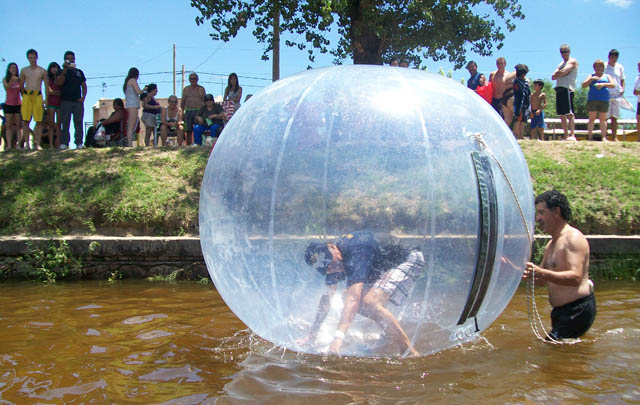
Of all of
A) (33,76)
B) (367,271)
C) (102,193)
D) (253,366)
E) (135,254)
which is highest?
(33,76)

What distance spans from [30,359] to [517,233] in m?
3.54

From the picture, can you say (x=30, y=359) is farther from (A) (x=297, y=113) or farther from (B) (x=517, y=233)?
(B) (x=517, y=233)

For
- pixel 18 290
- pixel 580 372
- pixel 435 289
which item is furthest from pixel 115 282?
pixel 580 372

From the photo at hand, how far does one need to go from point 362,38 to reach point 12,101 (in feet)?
22.1

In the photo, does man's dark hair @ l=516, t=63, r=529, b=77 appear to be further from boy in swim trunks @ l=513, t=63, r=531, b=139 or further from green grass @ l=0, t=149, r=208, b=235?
green grass @ l=0, t=149, r=208, b=235

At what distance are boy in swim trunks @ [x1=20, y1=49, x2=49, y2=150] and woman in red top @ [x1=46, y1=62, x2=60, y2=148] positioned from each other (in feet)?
0.42

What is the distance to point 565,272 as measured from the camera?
13.5ft

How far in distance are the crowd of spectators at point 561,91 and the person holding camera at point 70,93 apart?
7140 millimetres

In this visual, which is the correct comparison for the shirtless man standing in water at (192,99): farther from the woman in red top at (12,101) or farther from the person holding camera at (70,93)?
the woman in red top at (12,101)

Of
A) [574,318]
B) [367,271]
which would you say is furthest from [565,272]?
[367,271]

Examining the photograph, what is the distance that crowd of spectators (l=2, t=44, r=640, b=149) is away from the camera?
9586 millimetres

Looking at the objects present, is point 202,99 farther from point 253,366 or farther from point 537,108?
point 253,366

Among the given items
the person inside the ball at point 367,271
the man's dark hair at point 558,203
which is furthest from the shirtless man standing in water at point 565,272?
the person inside the ball at point 367,271

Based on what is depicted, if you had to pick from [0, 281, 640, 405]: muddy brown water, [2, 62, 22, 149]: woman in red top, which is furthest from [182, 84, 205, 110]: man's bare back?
[0, 281, 640, 405]: muddy brown water
